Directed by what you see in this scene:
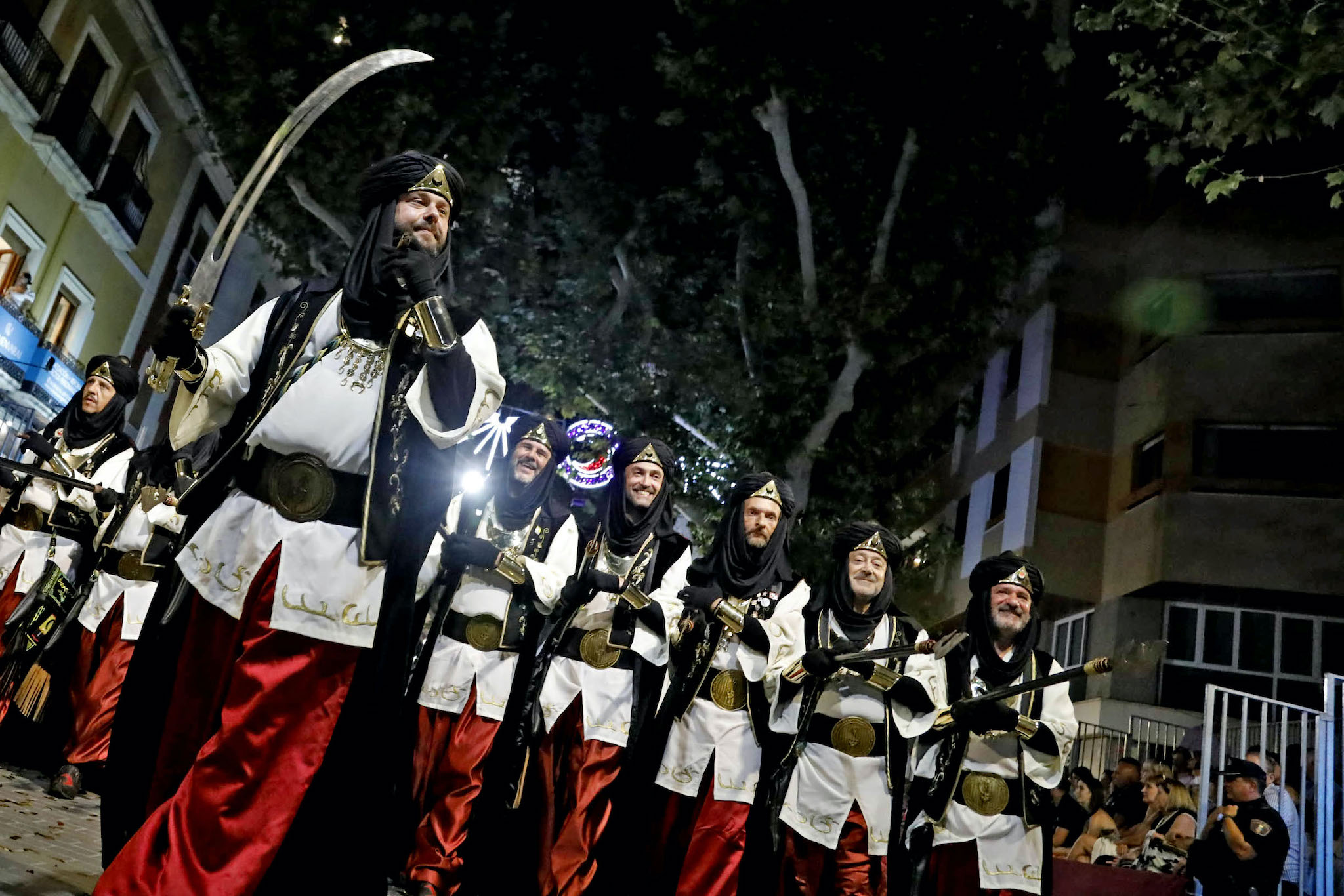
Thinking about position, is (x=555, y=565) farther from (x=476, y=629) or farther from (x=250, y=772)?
(x=250, y=772)

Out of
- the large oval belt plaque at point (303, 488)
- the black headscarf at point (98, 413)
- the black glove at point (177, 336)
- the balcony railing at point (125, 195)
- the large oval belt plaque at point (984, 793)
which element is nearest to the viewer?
the black glove at point (177, 336)

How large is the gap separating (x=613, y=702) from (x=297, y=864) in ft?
10.2

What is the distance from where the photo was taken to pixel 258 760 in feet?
10.1

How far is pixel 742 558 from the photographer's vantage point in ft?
20.8

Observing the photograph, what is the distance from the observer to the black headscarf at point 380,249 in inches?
138

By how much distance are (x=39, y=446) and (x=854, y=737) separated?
17.2 ft

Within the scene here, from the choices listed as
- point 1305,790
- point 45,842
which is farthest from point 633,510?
point 1305,790

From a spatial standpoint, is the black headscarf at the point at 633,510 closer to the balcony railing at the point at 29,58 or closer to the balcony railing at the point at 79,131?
the balcony railing at the point at 29,58

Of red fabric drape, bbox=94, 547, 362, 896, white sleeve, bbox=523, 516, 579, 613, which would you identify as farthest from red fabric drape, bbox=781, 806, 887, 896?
red fabric drape, bbox=94, 547, 362, 896

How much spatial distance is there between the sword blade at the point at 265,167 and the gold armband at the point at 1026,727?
13.1ft

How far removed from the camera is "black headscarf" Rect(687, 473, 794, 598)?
6.30 meters

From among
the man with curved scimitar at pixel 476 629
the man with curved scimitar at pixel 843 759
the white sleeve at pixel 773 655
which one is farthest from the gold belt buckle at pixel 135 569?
the man with curved scimitar at pixel 843 759

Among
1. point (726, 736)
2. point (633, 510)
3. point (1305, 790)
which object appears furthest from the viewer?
point (1305, 790)

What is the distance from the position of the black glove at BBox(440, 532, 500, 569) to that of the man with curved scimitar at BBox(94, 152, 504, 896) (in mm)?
2256
